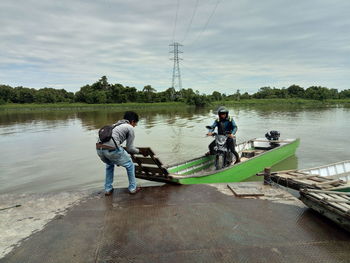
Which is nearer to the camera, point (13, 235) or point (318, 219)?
point (13, 235)

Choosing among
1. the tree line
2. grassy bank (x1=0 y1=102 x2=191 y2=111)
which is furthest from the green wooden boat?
the tree line

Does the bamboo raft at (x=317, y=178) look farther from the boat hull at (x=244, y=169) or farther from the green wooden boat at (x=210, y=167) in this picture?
the green wooden boat at (x=210, y=167)

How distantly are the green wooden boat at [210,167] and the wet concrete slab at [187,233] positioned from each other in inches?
35.6

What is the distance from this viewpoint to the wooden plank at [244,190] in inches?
195

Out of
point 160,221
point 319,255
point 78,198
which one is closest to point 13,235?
point 78,198

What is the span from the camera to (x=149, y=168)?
225 inches

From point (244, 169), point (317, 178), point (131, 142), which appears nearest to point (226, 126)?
point (244, 169)

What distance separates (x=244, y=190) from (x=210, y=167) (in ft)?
13.0

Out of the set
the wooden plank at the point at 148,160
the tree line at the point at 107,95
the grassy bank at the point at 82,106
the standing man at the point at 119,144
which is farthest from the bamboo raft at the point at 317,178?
the tree line at the point at 107,95

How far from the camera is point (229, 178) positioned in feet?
24.7

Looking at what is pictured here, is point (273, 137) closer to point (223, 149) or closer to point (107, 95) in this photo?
point (223, 149)

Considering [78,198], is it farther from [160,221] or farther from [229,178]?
[229,178]

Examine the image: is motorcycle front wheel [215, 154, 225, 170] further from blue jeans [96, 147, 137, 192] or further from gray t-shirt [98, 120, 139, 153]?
gray t-shirt [98, 120, 139, 153]

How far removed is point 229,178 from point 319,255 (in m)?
4.50
